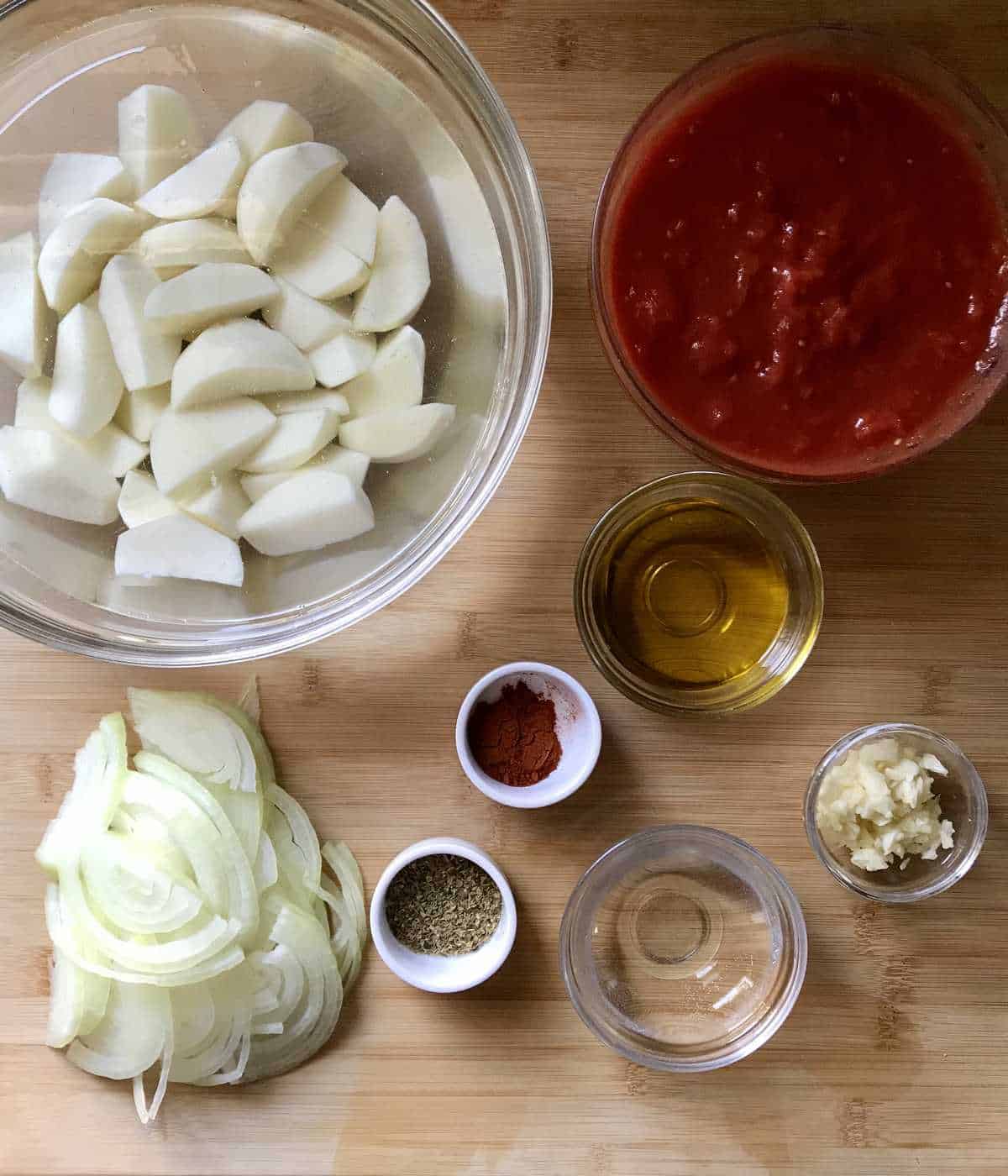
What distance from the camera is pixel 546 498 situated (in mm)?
1494

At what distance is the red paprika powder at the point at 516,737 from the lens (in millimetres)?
1472

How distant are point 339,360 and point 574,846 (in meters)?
0.79

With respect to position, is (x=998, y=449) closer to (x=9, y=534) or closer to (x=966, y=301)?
(x=966, y=301)

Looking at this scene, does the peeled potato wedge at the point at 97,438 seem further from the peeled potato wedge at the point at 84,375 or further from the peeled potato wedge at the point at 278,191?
the peeled potato wedge at the point at 278,191

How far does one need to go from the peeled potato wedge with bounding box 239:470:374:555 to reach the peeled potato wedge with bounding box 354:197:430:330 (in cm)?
21

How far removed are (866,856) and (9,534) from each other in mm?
1281

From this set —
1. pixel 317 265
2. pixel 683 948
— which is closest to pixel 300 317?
pixel 317 265

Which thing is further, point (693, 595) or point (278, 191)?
point (693, 595)

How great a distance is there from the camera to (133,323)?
4.04 ft

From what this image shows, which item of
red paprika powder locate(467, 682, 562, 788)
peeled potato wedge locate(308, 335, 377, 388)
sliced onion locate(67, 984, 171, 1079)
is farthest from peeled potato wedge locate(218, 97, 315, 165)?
sliced onion locate(67, 984, 171, 1079)

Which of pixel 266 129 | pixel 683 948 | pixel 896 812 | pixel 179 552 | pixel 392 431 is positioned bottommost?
pixel 683 948

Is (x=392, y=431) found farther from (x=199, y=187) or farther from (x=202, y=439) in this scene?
(x=199, y=187)

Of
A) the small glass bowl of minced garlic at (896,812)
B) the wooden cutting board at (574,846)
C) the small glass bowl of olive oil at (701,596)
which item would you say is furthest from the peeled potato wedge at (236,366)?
the small glass bowl of minced garlic at (896,812)

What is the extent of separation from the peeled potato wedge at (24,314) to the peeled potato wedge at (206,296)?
14 centimetres
